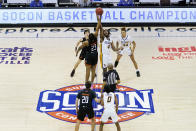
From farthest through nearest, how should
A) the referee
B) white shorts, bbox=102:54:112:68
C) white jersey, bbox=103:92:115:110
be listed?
white shorts, bbox=102:54:112:68 → the referee → white jersey, bbox=103:92:115:110

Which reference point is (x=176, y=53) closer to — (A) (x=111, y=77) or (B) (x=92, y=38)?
(B) (x=92, y=38)

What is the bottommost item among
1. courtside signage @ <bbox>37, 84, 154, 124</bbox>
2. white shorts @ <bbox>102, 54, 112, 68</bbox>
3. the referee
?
courtside signage @ <bbox>37, 84, 154, 124</bbox>

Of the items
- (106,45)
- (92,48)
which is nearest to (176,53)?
(106,45)

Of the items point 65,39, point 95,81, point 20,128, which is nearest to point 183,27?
point 65,39

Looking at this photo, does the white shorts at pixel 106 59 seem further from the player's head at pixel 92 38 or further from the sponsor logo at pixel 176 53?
the sponsor logo at pixel 176 53

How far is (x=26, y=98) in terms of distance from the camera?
11.1 metres

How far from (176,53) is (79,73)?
13.5ft

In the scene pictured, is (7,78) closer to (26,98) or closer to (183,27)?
(26,98)

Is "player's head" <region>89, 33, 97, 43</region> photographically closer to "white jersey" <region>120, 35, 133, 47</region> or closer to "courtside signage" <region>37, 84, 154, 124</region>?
"courtside signage" <region>37, 84, 154, 124</region>

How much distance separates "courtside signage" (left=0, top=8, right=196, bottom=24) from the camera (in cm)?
1684

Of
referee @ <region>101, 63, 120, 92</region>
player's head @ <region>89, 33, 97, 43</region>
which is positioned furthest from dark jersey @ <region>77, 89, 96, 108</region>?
player's head @ <region>89, 33, 97, 43</region>

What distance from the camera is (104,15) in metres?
16.9

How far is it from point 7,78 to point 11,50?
245 centimetres

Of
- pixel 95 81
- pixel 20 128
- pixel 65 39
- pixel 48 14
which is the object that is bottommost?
pixel 20 128
